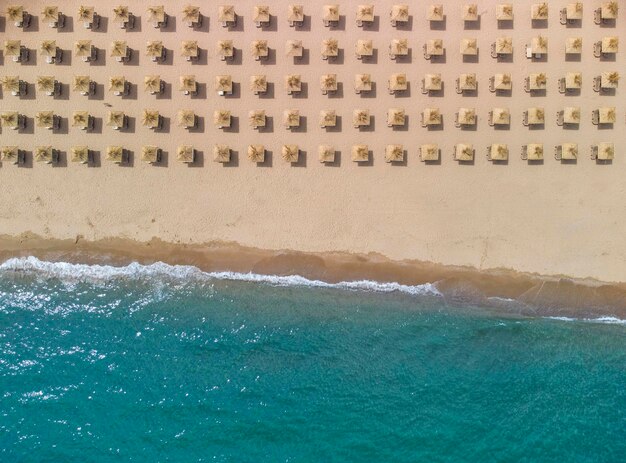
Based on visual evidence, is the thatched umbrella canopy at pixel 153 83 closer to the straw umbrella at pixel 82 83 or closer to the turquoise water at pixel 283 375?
the straw umbrella at pixel 82 83

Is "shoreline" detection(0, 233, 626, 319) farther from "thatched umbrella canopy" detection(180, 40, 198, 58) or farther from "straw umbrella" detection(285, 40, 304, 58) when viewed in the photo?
"straw umbrella" detection(285, 40, 304, 58)

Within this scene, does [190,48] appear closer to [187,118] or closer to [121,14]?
[187,118]

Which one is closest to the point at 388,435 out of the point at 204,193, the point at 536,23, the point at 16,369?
the point at 204,193

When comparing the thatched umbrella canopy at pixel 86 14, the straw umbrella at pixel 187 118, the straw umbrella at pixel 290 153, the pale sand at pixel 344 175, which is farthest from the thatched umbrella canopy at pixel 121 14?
the straw umbrella at pixel 290 153

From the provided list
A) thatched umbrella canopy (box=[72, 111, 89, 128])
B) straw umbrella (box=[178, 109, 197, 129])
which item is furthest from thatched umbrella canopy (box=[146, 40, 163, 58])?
→ thatched umbrella canopy (box=[72, 111, 89, 128])

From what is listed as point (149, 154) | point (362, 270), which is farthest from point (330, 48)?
point (362, 270)

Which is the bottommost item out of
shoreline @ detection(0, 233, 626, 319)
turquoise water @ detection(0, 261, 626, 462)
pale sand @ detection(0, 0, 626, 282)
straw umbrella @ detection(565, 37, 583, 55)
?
turquoise water @ detection(0, 261, 626, 462)

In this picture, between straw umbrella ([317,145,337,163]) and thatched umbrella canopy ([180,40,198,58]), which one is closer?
thatched umbrella canopy ([180,40,198,58])

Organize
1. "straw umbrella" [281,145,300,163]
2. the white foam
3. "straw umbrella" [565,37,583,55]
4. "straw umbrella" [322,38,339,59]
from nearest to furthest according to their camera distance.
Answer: "straw umbrella" [565,37,583,55] → "straw umbrella" [322,38,339,59] → "straw umbrella" [281,145,300,163] → the white foam
